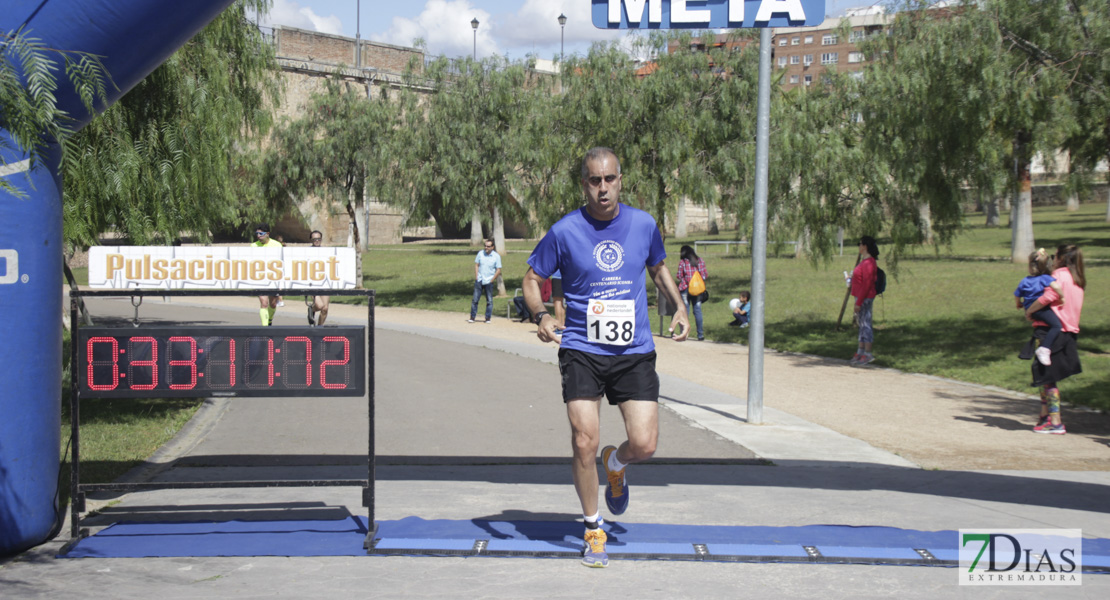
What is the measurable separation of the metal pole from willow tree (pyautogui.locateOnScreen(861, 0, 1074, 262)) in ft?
17.2

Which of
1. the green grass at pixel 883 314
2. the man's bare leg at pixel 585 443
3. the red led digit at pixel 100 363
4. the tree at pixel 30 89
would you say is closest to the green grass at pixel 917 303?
the green grass at pixel 883 314

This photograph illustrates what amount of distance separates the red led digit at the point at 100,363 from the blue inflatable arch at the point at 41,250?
160 mm

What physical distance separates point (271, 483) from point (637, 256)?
2.50 metres

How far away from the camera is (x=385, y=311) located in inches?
939

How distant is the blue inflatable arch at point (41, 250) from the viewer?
4.78 m

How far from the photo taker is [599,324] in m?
4.91

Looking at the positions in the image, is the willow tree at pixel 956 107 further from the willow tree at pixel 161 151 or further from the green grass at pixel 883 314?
the willow tree at pixel 161 151

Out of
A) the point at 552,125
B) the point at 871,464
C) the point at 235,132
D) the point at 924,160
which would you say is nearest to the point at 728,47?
the point at 552,125

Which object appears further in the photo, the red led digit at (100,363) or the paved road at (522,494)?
the red led digit at (100,363)

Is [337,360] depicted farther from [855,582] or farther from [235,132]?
[235,132]

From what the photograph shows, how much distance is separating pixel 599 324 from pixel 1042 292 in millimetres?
6243

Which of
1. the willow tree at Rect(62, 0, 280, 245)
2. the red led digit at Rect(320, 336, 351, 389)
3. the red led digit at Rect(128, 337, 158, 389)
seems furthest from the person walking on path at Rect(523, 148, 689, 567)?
the willow tree at Rect(62, 0, 280, 245)

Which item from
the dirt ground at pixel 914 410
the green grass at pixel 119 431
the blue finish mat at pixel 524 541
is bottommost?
the dirt ground at pixel 914 410

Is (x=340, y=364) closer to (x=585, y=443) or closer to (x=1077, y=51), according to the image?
(x=585, y=443)
